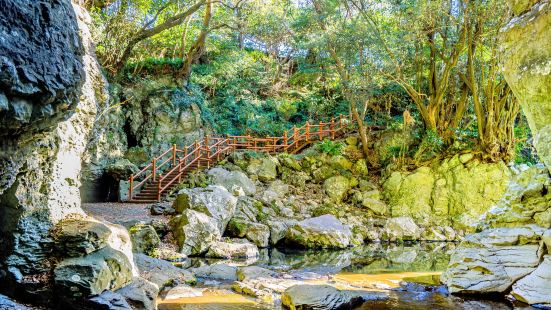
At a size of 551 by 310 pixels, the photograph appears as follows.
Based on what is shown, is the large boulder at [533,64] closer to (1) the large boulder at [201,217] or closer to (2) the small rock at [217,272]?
(2) the small rock at [217,272]

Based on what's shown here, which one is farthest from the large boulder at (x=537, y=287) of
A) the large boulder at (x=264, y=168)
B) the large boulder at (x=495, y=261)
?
the large boulder at (x=264, y=168)

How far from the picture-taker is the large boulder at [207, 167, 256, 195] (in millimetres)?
13246

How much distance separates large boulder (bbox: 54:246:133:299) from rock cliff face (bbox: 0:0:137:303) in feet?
0.09

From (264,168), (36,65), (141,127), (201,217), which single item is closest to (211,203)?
(201,217)

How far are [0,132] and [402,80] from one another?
12.8 m

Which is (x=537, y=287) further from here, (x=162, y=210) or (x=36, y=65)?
(x=162, y=210)

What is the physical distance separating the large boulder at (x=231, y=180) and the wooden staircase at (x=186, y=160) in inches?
56.6

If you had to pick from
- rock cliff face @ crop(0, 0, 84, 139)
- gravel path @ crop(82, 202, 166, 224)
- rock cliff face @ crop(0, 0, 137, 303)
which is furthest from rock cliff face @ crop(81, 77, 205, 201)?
rock cliff face @ crop(0, 0, 84, 139)

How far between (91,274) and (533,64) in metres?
7.25

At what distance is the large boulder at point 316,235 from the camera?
1110 centimetres

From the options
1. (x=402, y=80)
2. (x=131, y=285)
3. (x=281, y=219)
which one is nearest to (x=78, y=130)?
(x=131, y=285)

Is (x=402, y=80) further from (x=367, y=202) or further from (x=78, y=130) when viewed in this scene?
(x=78, y=130)

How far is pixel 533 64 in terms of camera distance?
6254 mm

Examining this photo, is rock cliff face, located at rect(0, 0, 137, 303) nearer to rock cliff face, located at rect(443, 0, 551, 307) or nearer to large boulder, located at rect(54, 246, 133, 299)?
large boulder, located at rect(54, 246, 133, 299)
